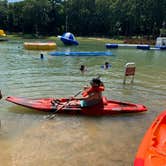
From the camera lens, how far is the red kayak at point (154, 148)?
632 centimetres

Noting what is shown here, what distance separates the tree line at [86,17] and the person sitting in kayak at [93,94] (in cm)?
6425

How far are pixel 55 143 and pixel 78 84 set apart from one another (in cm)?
875

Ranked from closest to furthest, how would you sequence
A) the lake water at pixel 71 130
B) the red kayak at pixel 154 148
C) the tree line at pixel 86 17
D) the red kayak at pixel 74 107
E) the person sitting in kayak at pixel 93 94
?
the red kayak at pixel 154 148
the lake water at pixel 71 130
the person sitting in kayak at pixel 93 94
the red kayak at pixel 74 107
the tree line at pixel 86 17

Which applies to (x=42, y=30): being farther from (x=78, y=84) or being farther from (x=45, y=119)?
(x=45, y=119)

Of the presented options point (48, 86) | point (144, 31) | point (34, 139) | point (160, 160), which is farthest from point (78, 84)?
point (144, 31)

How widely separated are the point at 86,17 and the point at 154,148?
80.7m

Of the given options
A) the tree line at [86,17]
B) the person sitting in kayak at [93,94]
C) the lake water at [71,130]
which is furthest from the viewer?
the tree line at [86,17]

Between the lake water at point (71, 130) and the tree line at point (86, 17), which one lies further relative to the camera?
the tree line at point (86, 17)

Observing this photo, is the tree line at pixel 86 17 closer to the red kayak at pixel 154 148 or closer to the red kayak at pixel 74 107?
the red kayak at pixel 74 107

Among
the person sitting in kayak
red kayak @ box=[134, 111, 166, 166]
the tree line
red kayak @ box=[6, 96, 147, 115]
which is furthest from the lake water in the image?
the tree line

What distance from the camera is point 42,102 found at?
1202cm

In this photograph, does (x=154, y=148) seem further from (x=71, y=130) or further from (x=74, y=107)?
(x=74, y=107)

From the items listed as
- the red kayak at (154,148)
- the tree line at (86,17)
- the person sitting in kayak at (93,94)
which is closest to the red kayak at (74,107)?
the person sitting in kayak at (93,94)

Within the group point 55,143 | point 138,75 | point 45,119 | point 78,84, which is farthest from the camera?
point 138,75
